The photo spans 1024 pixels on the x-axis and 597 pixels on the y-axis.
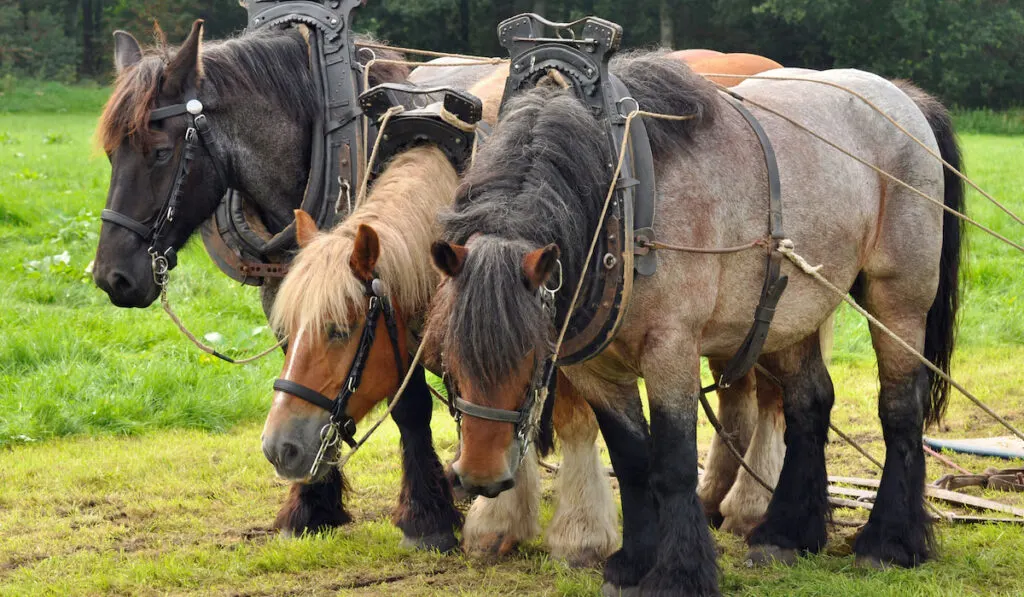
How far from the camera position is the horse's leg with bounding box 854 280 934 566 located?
3.87 metres

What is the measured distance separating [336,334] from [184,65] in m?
1.16

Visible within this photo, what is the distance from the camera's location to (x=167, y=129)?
3766mm

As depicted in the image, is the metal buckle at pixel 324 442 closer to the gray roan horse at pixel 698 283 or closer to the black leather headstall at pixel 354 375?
the black leather headstall at pixel 354 375

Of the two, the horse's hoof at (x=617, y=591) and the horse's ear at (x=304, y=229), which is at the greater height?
the horse's ear at (x=304, y=229)

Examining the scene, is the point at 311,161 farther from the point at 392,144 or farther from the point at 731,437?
the point at 731,437

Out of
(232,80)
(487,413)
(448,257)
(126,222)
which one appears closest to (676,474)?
(487,413)

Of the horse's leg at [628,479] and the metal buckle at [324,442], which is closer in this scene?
the metal buckle at [324,442]

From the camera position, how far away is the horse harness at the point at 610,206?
3.13 metres

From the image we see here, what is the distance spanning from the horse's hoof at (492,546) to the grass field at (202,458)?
0.22 feet

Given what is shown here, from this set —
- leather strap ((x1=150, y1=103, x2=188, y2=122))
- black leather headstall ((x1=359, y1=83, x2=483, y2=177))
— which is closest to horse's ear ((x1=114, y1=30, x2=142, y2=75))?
leather strap ((x1=150, y1=103, x2=188, y2=122))

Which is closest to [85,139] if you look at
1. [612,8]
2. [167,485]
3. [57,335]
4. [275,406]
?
[57,335]

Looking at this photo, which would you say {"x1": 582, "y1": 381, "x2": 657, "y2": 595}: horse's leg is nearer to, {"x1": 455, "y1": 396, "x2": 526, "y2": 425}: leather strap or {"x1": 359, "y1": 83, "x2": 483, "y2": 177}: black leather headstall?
{"x1": 455, "y1": 396, "x2": 526, "y2": 425}: leather strap

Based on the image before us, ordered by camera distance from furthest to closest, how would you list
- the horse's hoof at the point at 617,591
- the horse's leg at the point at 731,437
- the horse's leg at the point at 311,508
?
1. the horse's leg at the point at 731,437
2. the horse's leg at the point at 311,508
3. the horse's hoof at the point at 617,591

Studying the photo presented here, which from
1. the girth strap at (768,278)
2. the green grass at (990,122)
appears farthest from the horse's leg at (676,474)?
the green grass at (990,122)
